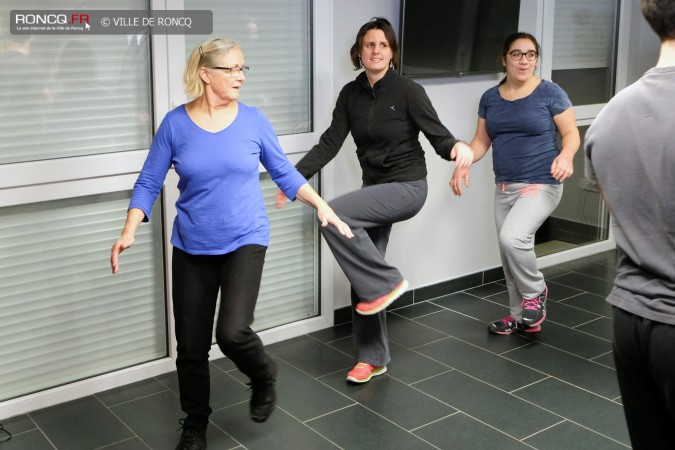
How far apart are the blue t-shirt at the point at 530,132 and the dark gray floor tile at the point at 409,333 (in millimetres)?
868

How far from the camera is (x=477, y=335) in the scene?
4.38m

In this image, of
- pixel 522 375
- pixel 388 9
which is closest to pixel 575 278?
pixel 522 375

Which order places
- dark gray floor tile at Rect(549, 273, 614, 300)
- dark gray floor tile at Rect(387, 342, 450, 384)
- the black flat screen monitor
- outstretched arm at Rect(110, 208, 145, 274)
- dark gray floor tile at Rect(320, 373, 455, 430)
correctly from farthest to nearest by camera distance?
dark gray floor tile at Rect(549, 273, 614, 300) < the black flat screen monitor < dark gray floor tile at Rect(387, 342, 450, 384) < dark gray floor tile at Rect(320, 373, 455, 430) < outstretched arm at Rect(110, 208, 145, 274)

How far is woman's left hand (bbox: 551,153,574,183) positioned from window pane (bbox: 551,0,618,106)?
162cm

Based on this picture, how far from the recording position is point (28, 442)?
3283 millimetres

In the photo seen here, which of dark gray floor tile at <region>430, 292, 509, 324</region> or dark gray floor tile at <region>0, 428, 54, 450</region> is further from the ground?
dark gray floor tile at <region>430, 292, 509, 324</region>

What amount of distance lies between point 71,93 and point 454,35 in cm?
212

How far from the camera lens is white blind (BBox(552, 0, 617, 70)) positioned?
18.1 ft

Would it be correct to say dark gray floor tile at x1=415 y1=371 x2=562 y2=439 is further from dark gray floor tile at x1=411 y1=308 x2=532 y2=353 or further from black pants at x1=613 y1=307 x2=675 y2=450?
black pants at x1=613 y1=307 x2=675 y2=450

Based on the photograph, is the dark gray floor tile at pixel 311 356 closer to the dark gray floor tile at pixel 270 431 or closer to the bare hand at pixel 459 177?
the dark gray floor tile at pixel 270 431

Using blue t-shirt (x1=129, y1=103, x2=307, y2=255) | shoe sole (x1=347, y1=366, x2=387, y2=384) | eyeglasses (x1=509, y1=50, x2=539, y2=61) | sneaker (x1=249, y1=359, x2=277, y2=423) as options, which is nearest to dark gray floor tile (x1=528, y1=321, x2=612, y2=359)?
shoe sole (x1=347, y1=366, x2=387, y2=384)

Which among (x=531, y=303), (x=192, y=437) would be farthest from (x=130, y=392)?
(x=531, y=303)

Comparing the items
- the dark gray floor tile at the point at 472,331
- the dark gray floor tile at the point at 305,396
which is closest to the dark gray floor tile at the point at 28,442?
the dark gray floor tile at the point at 305,396

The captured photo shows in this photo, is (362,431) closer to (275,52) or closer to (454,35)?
(275,52)
